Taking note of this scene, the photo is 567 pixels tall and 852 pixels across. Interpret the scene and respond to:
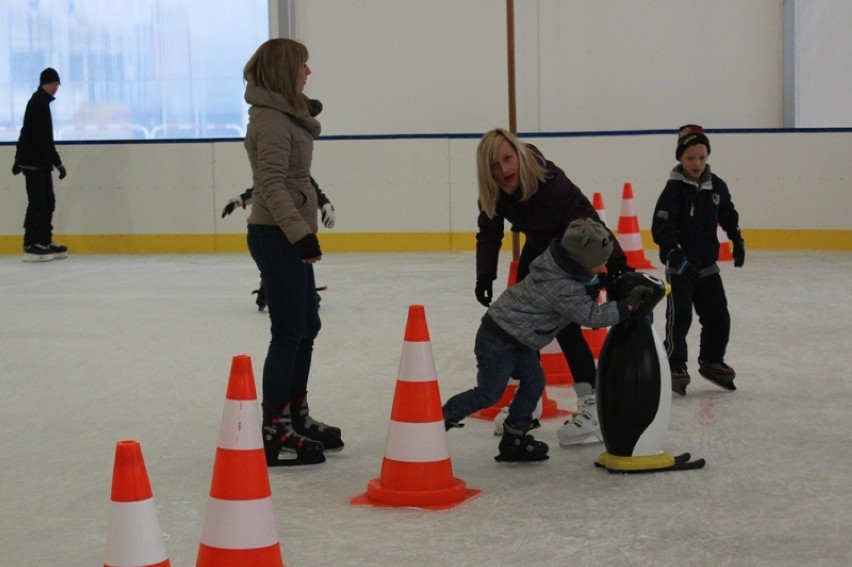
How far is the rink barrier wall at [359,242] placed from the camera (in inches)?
471

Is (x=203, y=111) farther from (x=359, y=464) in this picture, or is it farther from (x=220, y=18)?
(x=359, y=464)

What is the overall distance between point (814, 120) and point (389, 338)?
8.05 m

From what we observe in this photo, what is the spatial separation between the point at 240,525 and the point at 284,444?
124 cm

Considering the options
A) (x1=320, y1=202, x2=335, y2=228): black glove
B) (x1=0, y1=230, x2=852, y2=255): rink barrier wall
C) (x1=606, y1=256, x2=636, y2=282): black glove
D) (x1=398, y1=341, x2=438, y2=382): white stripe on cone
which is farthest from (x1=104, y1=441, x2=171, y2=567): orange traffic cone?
(x1=0, y1=230, x2=852, y2=255): rink barrier wall

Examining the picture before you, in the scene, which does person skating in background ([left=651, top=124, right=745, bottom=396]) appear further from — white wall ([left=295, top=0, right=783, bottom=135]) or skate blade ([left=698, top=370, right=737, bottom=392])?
white wall ([left=295, top=0, right=783, bottom=135])

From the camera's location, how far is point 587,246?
3.87 meters

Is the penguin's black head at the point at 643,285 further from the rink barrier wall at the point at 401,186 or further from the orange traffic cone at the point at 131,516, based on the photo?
the rink barrier wall at the point at 401,186

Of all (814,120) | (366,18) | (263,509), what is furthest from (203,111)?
(263,509)

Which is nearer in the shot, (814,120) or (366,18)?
(814,120)

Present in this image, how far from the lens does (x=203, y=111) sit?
15.5 m

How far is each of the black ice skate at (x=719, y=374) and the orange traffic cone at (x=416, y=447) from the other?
6.05 ft

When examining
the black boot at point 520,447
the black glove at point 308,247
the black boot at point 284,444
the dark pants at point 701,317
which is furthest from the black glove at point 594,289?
the dark pants at point 701,317

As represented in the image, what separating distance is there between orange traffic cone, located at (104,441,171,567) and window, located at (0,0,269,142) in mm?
13159

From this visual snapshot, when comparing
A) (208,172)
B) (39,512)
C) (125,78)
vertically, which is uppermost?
(125,78)
